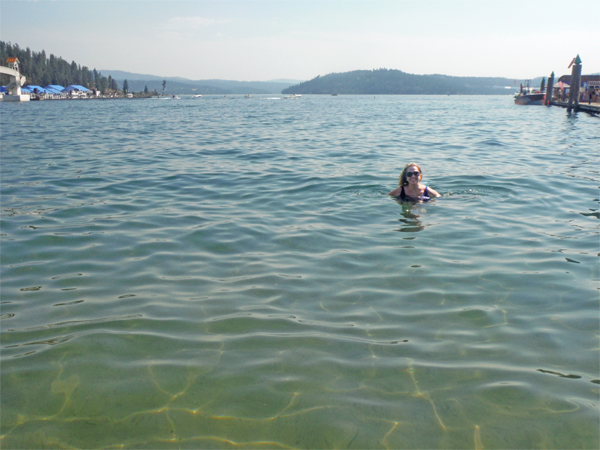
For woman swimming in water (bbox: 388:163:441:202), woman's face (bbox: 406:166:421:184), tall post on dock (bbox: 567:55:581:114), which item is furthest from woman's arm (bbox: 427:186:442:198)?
tall post on dock (bbox: 567:55:581:114)

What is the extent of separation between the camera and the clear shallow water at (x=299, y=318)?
3.08 meters

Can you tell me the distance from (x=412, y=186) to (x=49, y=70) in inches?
5978

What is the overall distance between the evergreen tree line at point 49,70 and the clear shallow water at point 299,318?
5071 inches

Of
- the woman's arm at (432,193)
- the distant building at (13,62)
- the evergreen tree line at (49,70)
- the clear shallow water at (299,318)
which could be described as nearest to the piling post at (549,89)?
the clear shallow water at (299,318)

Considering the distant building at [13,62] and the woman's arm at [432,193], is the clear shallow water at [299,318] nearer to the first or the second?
the woman's arm at [432,193]

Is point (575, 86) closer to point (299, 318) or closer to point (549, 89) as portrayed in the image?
point (549, 89)

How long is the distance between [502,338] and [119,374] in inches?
122

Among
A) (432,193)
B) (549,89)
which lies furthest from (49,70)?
(432,193)

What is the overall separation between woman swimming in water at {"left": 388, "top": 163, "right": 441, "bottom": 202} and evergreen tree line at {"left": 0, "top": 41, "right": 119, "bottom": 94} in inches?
5081

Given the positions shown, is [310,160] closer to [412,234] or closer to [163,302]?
[412,234]

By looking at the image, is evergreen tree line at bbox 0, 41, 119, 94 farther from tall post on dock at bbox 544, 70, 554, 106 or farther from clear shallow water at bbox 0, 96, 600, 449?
clear shallow water at bbox 0, 96, 600, 449

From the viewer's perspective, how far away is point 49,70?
134500mm

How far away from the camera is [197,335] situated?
4.10 meters

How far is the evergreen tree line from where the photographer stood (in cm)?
12406
